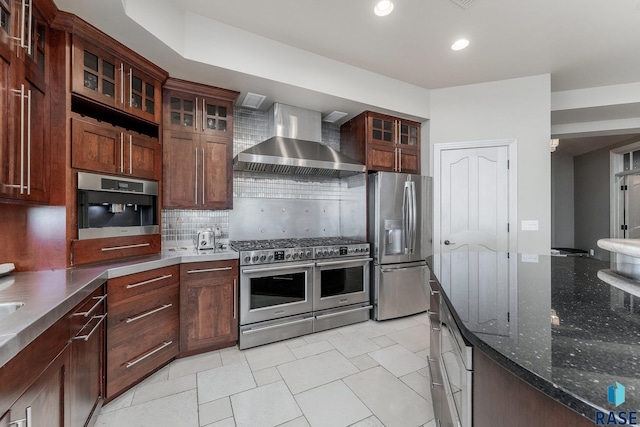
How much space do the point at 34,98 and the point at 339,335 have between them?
309 centimetres

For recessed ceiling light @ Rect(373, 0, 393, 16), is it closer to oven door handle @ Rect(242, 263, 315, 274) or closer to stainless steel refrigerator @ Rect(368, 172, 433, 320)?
stainless steel refrigerator @ Rect(368, 172, 433, 320)

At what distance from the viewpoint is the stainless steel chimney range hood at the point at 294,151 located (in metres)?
2.82

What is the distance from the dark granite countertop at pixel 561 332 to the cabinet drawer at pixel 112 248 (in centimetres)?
233

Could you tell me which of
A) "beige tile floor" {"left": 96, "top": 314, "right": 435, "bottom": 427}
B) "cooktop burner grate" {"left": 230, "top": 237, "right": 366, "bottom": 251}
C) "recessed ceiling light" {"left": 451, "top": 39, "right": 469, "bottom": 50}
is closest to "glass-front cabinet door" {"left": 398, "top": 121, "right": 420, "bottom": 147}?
"recessed ceiling light" {"left": 451, "top": 39, "right": 469, "bottom": 50}

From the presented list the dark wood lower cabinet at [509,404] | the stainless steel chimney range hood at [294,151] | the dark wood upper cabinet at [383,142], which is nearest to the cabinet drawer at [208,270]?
the stainless steel chimney range hood at [294,151]

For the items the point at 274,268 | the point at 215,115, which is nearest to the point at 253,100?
the point at 215,115

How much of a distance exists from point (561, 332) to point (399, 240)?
2.57 m

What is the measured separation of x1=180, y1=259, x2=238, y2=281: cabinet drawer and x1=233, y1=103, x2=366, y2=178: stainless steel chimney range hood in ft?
3.38

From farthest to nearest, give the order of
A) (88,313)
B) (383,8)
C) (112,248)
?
(383,8) → (112,248) → (88,313)

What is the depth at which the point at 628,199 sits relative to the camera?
17.4ft

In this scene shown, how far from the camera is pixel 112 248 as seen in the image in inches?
81.2

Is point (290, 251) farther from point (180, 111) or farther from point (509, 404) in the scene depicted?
point (509, 404)

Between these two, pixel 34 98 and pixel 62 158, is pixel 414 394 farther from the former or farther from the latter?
pixel 34 98

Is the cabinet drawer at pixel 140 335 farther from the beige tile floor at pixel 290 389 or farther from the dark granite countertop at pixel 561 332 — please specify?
the dark granite countertop at pixel 561 332
